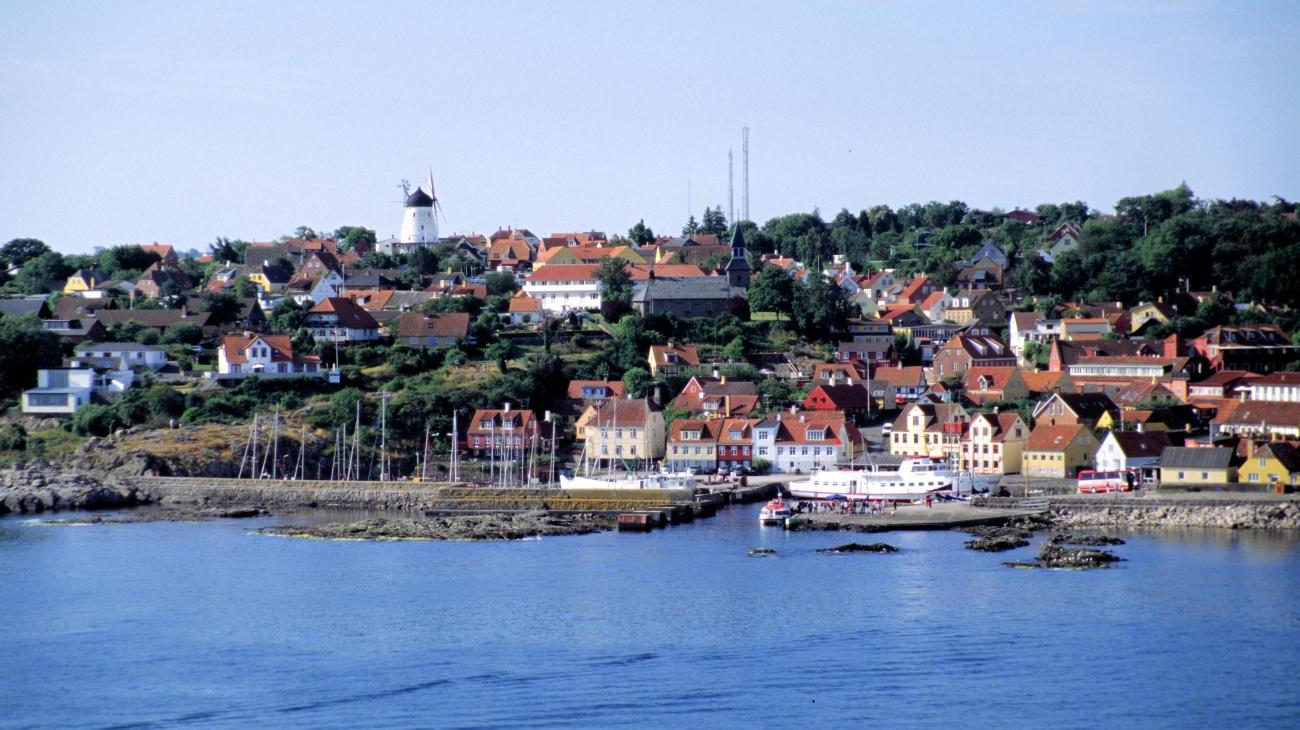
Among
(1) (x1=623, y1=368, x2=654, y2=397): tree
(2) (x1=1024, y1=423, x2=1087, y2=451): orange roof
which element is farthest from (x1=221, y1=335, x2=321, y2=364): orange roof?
(2) (x1=1024, y1=423, x2=1087, y2=451): orange roof

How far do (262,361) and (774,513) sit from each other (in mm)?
21885

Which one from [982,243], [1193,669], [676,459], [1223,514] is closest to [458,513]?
[676,459]

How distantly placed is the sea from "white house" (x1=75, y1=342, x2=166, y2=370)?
19695mm

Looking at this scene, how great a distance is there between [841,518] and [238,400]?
21.3 meters

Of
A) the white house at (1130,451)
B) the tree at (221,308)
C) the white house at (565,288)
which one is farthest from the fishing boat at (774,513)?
the tree at (221,308)

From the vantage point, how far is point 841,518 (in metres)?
42.5

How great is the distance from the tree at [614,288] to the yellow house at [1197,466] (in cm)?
2606

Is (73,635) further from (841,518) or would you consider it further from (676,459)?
(676,459)

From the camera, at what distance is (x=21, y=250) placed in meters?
81.7

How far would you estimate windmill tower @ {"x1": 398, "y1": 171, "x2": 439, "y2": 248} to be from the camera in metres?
88.2

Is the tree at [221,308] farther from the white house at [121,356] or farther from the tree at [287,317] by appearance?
the white house at [121,356]

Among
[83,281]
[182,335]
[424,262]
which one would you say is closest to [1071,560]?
[182,335]

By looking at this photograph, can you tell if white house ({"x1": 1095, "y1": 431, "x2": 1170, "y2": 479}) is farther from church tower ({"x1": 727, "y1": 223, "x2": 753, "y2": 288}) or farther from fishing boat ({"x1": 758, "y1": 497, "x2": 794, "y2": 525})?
church tower ({"x1": 727, "y1": 223, "x2": 753, "y2": 288})

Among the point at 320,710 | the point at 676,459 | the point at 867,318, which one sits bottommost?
the point at 320,710
